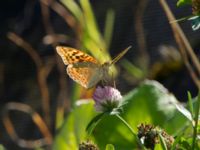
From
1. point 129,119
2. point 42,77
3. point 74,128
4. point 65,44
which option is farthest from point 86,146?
point 65,44

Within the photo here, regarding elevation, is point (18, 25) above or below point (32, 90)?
above

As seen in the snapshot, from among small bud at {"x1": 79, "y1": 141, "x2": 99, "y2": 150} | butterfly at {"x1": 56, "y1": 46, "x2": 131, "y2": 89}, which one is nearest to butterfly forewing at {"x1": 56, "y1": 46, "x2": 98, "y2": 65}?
butterfly at {"x1": 56, "y1": 46, "x2": 131, "y2": 89}

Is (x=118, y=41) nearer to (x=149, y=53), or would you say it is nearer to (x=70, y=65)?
(x=149, y=53)

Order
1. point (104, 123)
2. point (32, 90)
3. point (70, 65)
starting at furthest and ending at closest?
point (32, 90) → point (104, 123) → point (70, 65)

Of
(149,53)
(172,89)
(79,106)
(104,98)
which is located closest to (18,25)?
(149,53)

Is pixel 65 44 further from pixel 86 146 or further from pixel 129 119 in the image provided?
pixel 86 146

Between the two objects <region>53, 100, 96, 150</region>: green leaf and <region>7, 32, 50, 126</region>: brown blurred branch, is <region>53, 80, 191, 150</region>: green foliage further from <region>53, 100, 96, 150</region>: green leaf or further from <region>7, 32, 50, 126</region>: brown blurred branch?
<region>7, 32, 50, 126</region>: brown blurred branch
